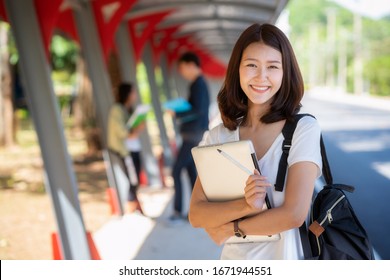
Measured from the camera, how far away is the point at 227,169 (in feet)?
6.80

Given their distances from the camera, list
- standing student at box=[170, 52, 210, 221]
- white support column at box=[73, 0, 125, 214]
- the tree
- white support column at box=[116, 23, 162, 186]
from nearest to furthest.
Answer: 1. standing student at box=[170, 52, 210, 221]
2. white support column at box=[73, 0, 125, 214]
3. white support column at box=[116, 23, 162, 186]
4. the tree

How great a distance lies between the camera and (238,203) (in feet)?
6.76

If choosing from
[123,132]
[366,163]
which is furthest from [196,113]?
[366,163]

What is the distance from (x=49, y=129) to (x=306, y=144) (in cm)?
363

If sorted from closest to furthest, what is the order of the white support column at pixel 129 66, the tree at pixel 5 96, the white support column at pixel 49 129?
the white support column at pixel 49 129
the white support column at pixel 129 66
the tree at pixel 5 96

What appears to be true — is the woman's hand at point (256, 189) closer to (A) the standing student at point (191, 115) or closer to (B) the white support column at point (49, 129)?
(B) the white support column at point (49, 129)

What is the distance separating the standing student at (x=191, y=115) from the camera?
264 inches

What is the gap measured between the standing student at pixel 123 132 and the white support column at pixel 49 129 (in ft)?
6.27

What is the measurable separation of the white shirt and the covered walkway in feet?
10.5

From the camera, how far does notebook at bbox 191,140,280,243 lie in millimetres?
2002

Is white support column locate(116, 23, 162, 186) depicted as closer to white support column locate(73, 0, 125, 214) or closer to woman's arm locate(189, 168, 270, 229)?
white support column locate(73, 0, 125, 214)

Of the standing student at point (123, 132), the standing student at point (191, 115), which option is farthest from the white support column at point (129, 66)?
the standing student at point (191, 115)

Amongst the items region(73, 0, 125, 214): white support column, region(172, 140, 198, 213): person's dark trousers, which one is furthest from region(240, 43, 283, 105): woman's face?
region(73, 0, 125, 214): white support column

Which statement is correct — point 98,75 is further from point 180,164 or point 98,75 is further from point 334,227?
point 334,227
